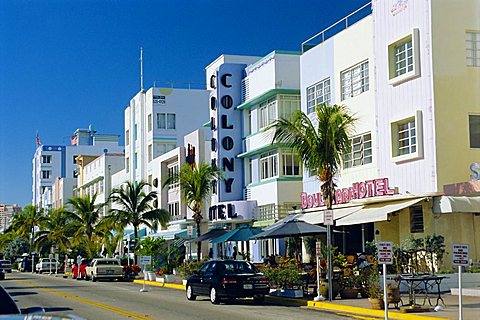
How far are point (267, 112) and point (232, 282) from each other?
65.1 feet

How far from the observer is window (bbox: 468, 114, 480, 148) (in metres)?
27.6

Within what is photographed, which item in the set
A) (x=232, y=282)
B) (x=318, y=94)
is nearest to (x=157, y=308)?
(x=232, y=282)

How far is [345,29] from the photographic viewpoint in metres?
34.3

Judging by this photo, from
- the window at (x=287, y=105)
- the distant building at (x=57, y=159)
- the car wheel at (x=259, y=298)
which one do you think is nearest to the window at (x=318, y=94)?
the window at (x=287, y=105)

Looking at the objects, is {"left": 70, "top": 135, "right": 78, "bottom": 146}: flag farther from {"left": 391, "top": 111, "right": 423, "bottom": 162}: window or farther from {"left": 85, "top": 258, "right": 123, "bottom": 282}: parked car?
{"left": 391, "top": 111, "right": 423, "bottom": 162}: window

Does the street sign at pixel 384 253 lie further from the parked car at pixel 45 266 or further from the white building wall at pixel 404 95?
the parked car at pixel 45 266

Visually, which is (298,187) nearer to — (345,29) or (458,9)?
(345,29)

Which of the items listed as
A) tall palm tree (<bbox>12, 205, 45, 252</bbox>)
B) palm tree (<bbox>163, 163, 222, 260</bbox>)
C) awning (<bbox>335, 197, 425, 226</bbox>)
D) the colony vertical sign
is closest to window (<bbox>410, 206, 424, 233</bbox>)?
awning (<bbox>335, 197, 425, 226</bbox>)

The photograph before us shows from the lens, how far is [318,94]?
37.0 meters

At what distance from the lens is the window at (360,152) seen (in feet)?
106

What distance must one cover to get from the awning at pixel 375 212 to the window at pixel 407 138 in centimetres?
175

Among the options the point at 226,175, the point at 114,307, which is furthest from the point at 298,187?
the point at 114,307

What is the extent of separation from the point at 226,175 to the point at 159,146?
21.4 meters

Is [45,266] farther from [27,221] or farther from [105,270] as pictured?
[105,270]
